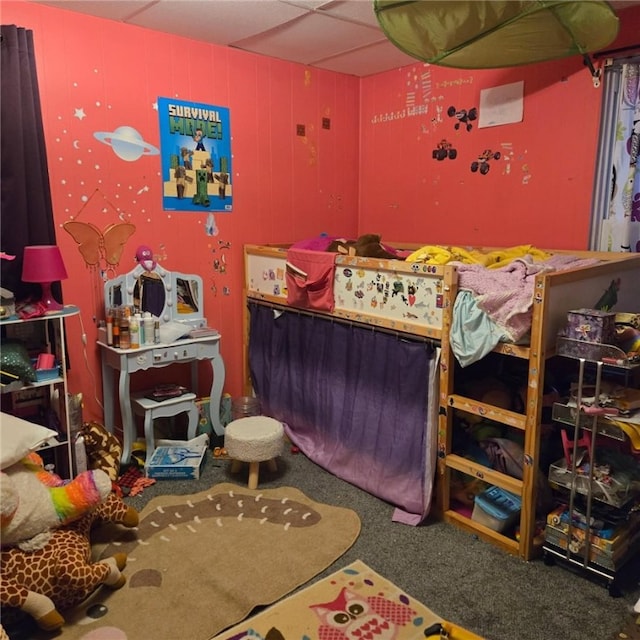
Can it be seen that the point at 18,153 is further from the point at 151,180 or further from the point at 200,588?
the point at 200,588

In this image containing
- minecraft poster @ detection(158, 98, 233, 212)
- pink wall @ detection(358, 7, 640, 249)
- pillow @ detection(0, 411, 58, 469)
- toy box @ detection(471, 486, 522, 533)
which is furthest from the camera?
minecraft poster @ detection(158, 98, 233, 212)

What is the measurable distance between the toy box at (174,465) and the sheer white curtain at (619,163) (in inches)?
89.8

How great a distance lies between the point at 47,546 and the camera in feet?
6.66

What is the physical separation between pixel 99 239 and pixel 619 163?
8.39ft

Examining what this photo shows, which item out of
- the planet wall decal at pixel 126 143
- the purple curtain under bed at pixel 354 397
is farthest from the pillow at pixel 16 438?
the planet wall decal at pixel 126 143

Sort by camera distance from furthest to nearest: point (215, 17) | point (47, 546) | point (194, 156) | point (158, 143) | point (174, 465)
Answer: point (194, 156), point (158, 143), point (174, 465), point (215, 17), point (47, 546)

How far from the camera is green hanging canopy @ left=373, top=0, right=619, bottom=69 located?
1.76m

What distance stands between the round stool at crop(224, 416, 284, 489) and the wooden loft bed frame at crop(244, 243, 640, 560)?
0.67m

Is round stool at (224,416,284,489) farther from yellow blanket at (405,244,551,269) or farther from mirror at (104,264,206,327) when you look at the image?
yellow blanket at (405,244,551,269)

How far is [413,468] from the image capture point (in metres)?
2.65

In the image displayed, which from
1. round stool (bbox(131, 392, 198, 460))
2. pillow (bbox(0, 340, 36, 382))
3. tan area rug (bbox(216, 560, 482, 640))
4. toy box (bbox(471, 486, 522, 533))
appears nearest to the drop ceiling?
pillow (bbox(0, 340, 36, 382))

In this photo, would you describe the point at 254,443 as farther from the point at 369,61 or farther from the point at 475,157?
the point at 369,61

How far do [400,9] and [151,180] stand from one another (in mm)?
1811

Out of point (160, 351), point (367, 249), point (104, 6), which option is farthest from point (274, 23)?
point (160, 351)
